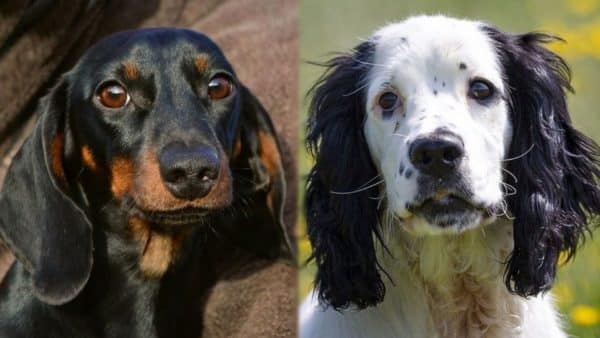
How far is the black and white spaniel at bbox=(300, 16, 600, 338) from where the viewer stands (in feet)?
11.4

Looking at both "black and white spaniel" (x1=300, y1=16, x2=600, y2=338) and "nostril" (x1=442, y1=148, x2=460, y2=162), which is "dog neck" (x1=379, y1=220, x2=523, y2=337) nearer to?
"black and white spaniel" (x1=300, y1=16, x2=600, y2=338)

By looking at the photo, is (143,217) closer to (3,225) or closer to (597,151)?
(3,225)

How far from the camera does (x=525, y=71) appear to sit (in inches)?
142

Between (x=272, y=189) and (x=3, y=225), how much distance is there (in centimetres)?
84

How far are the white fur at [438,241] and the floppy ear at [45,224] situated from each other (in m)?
0.80

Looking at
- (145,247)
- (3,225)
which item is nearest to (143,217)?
(145,247)

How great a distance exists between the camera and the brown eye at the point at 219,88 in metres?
3.62

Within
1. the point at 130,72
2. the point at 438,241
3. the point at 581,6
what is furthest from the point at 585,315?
the point at 581,6

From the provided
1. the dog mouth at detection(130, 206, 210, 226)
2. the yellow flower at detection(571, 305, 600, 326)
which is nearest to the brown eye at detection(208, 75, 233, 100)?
the dog mouth at detection(130, 206, 210, 226)

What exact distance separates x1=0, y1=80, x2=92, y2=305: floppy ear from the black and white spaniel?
28.3 inches

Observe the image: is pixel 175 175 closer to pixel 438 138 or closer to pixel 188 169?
pixel 188 169

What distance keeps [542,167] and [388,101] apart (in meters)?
0.49

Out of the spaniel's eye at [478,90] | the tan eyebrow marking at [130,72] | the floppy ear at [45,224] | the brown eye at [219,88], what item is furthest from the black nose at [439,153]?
the floppy ear at [45,224]

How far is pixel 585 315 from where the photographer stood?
4652 millimetres
